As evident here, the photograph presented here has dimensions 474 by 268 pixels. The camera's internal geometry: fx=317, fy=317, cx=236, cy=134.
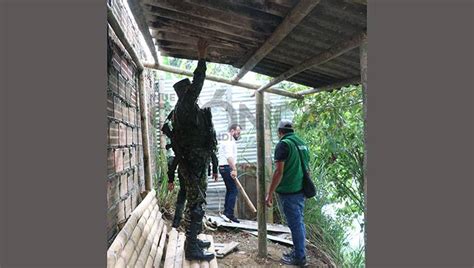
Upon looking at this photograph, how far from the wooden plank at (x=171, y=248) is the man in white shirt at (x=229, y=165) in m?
1.50

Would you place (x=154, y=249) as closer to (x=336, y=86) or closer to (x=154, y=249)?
(x=154, y=249)

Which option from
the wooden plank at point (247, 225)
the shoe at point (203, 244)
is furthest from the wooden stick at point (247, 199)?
the shoe at point (203, 244)

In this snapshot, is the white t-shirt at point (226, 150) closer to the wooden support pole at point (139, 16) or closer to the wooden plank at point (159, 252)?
the wooden plank at point (159, 252)

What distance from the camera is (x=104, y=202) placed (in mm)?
981

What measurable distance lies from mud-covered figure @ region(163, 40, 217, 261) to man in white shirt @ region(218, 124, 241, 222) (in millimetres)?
2065

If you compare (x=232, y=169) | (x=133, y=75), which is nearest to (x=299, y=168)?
(x=232, y=169)

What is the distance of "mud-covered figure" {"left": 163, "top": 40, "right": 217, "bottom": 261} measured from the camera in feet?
7.68

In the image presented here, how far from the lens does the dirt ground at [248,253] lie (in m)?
3.38

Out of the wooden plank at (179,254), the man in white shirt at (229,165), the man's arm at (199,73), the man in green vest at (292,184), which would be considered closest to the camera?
the man's arm at (199,73)

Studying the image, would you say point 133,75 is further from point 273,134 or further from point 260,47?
point 273,134

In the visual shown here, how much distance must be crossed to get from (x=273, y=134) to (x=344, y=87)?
1.82 meters

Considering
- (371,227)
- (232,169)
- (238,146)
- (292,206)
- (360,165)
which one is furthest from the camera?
(238,146)

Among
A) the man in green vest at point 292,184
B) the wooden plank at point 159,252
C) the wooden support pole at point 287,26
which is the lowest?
the wooden plank at point 159,252

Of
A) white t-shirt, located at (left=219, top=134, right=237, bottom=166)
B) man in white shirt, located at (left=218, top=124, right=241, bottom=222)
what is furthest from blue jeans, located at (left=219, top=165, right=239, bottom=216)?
white t-shirt, located at (left=219, top=134, right=237, bottom=166)
